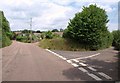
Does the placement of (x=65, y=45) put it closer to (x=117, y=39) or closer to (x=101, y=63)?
(x=117, y=39)

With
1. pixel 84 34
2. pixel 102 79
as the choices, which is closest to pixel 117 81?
pixel 102 79

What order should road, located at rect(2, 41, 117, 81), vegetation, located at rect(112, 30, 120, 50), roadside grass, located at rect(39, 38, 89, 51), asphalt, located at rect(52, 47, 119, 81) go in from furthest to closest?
vegetation, located at rect(112, 30, 120, 50) → roadside grass, located at rect(39, 38, 89, 51) → asphalt, located at rect(52, 47, 119, 81) → road, located at rect(2, 41, 117, 81)

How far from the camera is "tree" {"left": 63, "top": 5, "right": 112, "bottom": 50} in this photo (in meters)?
35.8

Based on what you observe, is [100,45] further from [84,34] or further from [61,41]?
[61,41]

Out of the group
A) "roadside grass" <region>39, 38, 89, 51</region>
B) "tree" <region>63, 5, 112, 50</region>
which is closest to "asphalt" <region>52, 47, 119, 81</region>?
"tree" <region>63, 5, 112, 50</region>

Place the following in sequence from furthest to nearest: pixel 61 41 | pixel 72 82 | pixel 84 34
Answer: pixel 61 41, pixel 84 34, pixel 72 82

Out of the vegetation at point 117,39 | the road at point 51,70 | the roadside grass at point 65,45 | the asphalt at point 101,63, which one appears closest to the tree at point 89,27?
the roadside grass at point 65,45

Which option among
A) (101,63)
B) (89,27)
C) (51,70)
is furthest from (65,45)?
(51,70)

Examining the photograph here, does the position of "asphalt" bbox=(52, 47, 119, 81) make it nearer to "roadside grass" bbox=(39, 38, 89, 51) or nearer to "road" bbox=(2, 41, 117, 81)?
"road" bbox=(2, 41, 117, 81)

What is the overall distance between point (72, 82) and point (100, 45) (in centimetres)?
2888

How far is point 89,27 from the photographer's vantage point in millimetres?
35750

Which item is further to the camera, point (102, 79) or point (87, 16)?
point (87, 16)

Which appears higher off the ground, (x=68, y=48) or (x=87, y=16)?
(x=87, y=16)

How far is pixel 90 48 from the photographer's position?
36938 millimetres
